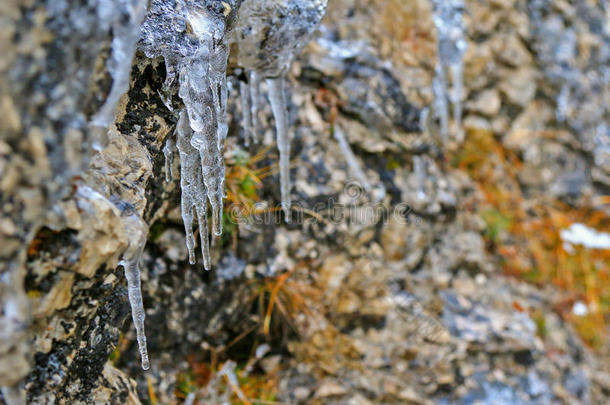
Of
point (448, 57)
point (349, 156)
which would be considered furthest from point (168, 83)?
point (448, 57)

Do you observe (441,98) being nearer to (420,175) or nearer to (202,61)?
(420,175)

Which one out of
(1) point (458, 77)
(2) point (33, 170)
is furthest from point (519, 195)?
(2) point (33, 170)

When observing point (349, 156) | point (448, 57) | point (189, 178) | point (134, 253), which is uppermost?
point (448, 57)

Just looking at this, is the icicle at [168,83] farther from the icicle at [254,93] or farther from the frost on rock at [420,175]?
the frost on rock at [420,175]

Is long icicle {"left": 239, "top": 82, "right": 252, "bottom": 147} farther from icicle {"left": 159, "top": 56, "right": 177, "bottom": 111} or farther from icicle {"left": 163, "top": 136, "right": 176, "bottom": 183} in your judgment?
icicle {"left": 159, "top": 56, "right": 177, "bottom": 111}

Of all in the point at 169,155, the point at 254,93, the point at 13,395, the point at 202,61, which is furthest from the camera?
the point at 254,93

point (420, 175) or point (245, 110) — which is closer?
point (245, 110)
